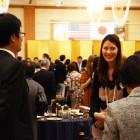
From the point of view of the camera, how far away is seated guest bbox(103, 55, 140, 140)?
159cm

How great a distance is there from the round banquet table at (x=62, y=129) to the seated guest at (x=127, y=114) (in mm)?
3544

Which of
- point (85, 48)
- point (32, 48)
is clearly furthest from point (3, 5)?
point (85, 48)

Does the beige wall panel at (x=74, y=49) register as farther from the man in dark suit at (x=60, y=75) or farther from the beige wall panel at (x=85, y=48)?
the man in dark suit at (x=60, y=75)

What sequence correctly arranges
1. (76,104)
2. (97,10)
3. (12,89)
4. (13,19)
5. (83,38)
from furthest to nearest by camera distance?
(83,38) < (97,10) < (76,104) < (13,19) < (12,89)

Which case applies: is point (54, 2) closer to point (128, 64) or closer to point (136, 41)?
point (136, 41)

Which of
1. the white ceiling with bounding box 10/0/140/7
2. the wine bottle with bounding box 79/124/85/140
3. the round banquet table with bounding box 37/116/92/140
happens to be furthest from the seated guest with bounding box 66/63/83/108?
the white ceiling with bounding box 10/0/140/7

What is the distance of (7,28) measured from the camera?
2240 millimetres

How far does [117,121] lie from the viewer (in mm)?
1598

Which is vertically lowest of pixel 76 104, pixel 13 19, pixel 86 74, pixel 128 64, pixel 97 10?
pixel 76 104

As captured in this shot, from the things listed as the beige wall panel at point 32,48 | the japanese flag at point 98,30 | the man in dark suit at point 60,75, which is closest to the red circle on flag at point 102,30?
the japanese flag at point 98,30

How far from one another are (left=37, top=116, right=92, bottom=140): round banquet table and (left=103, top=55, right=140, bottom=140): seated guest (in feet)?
11.6

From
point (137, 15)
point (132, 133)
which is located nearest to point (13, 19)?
point (132, 133)

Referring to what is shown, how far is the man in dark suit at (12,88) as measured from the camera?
212cm

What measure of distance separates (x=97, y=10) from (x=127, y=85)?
10713 millimetres
